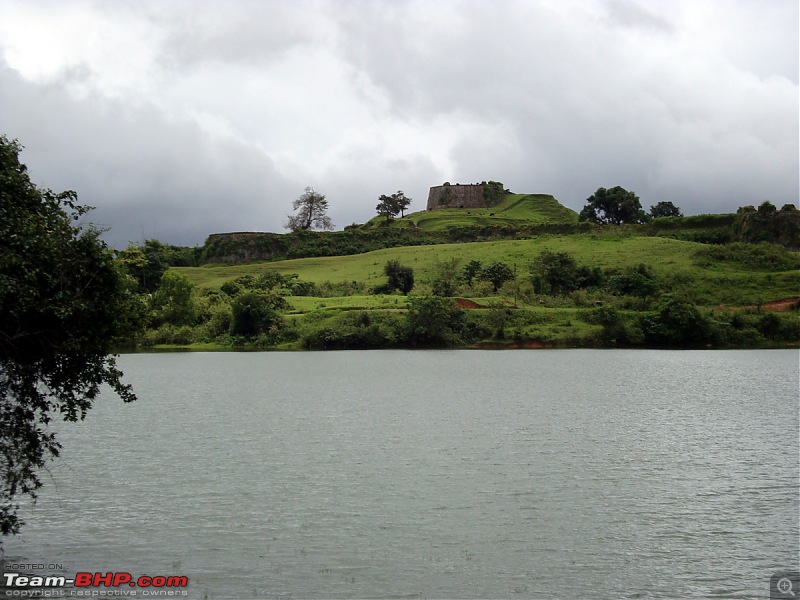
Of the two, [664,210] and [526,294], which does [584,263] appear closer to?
[526,294]

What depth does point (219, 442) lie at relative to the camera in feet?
107

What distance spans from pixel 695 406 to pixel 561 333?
4558 cm

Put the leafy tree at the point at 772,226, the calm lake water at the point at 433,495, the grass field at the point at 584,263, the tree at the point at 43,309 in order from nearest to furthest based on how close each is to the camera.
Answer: the tree at the point at 43,309 < the calm lake water at the point at 433,495 < the grass field at the point at 584,263 < the leafy tree at the point at 772,226

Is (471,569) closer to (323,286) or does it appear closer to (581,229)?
(323,286)

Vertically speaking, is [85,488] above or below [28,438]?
below

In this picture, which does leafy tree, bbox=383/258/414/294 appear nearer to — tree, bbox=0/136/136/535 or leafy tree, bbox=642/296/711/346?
leafy tree, bbox=642/296/711/346

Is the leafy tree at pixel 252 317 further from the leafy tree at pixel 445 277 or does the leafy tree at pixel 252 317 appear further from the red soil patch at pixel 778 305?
the red soil patch at pixel 778 305

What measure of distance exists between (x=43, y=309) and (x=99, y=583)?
5.73m

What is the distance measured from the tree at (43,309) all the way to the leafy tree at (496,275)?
89.7 m

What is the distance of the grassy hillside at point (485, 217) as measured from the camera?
173m

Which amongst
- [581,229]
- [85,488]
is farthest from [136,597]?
[581,229]

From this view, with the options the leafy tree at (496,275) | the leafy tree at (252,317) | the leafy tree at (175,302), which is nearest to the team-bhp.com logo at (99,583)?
the leafy tree at (252,317)

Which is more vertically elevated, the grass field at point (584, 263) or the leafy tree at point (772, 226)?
the leafy tree at point (772, 226)

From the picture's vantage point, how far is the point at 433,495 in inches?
944
